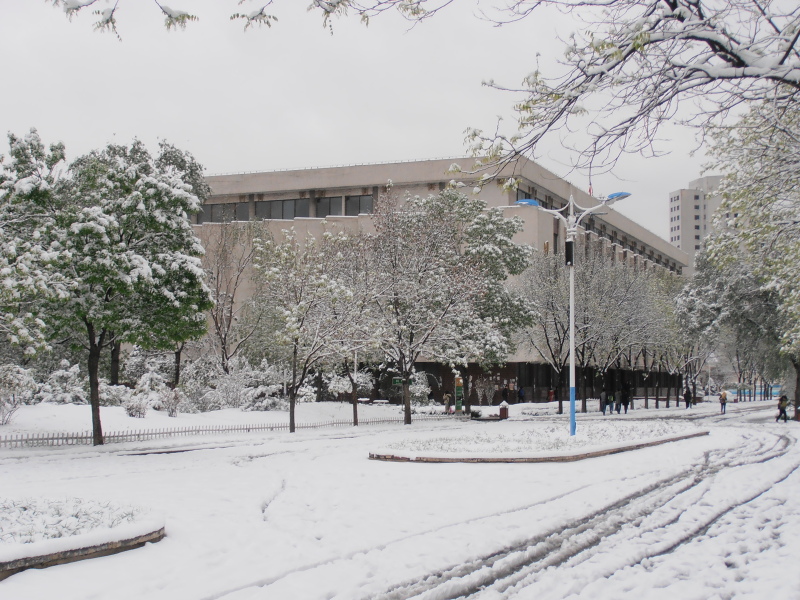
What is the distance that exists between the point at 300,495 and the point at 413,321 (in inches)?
936

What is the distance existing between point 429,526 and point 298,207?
60645 millimetres

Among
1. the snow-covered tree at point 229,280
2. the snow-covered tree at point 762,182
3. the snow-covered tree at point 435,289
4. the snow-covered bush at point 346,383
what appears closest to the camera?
the snow-covered tree at point 762,182

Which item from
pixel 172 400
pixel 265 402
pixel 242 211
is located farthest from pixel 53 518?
pixel 242 211

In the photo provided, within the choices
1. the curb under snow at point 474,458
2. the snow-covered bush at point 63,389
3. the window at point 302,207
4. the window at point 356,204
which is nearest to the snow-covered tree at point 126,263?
the curb under snow at point 474,458

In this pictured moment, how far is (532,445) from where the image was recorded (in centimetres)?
2012

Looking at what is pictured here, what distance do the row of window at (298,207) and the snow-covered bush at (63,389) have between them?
36.3 m

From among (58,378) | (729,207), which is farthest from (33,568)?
(58,378)

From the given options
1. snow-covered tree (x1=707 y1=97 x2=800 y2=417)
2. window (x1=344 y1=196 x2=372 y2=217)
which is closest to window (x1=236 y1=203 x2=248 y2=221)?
window (x1=344 y1=196 x2=372 y2=217)

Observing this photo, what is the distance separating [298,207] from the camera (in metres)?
68.8

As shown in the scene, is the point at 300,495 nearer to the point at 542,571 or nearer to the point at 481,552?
the point at 481,552

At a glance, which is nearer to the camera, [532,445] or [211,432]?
[532,445]

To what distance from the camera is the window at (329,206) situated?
221 ft

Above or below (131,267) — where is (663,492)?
below

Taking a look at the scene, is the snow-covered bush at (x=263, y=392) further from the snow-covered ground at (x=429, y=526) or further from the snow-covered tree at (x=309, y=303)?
the snow-covered ground at (x=429, y=526)
